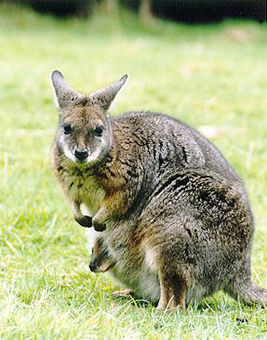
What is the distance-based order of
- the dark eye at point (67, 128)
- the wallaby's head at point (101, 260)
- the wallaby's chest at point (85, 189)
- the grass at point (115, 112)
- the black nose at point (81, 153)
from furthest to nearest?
the wallaby's head at point (101, 260) → the wallaby's chest at point (85, 189) → the dark eye at point (67, 128) → the black nose at point (81, 153) → the grass at point (115, 112)

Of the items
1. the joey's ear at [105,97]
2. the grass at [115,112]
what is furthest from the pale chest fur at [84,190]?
the grass at [115,112]

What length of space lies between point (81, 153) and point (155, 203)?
59cm

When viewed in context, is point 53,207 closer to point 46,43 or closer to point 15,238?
point 15,238

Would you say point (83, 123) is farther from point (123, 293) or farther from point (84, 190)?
point (123, 293)

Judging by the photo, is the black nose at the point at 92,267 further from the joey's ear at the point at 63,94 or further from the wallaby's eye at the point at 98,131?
the joey's ear at the point at 63,94

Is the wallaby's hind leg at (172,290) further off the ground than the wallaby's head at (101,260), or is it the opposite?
the wallaby's hind leg at (172,290)

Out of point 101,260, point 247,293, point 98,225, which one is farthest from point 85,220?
point 247,293

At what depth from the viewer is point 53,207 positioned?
6.55 metres

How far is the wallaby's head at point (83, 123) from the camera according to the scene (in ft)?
14.9

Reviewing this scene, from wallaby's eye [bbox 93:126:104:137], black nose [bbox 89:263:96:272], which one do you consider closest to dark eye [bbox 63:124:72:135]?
wallaby's eye [bbox 93:126:104:137]

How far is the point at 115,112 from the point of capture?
9.84 meters

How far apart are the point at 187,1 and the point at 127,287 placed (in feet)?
58.2

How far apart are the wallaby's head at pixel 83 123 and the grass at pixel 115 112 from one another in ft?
2.90

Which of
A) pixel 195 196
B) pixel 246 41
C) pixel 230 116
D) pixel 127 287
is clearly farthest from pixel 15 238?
pixel 246 41
